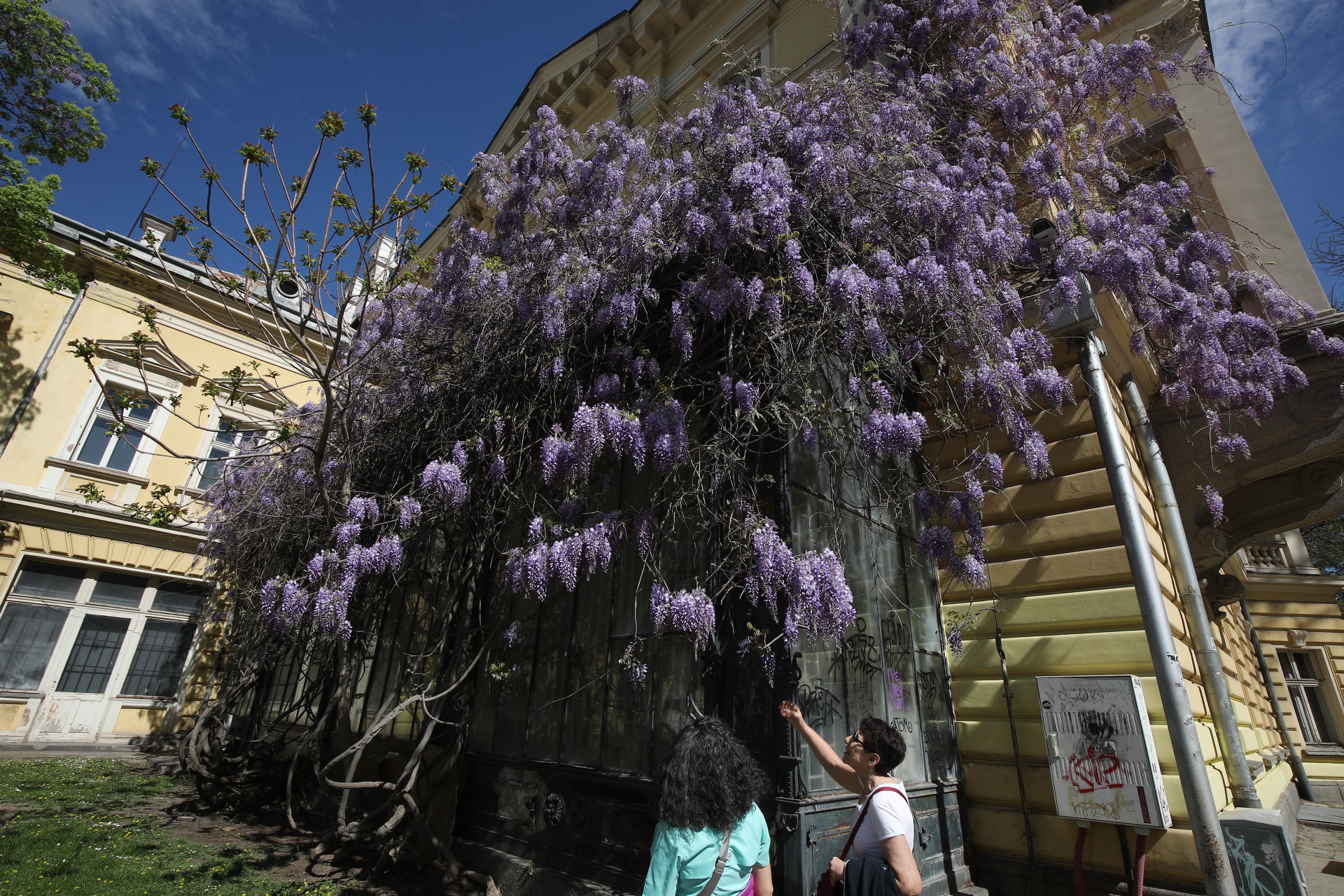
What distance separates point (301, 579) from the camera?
20.7 ft

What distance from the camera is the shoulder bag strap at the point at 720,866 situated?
2637mm

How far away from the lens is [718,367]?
5.80 m

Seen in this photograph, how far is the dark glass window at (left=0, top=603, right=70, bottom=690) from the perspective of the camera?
1354 centimetres

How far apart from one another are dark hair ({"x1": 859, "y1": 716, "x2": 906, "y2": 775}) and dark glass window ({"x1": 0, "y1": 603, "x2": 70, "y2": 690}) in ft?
60.2

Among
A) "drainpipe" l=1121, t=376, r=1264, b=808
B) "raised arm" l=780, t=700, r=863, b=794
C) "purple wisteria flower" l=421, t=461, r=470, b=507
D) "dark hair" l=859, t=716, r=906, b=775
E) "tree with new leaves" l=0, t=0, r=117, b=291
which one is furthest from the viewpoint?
"tree with new leaves" l=0, t=0, r=117, b=291

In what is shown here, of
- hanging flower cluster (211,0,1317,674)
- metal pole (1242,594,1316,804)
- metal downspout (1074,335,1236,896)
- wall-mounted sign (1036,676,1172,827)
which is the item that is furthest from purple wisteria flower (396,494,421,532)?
metal pole (1242,594,1316,804)

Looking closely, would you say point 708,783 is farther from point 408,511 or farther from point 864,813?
point 408,511

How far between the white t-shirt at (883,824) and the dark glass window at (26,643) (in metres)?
18.3

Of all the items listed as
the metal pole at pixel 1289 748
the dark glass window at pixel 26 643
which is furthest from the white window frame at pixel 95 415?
the metal pole at pixel 1289 748

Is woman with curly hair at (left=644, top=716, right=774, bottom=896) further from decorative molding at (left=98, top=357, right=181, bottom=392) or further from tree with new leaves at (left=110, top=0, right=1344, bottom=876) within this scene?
decorative molding at (left=98, top=357, right=181, bottom=392)

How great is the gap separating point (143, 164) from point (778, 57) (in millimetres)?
9669

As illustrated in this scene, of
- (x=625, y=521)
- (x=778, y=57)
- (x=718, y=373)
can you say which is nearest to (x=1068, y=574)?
(x=718, y=373)

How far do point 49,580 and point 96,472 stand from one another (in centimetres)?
254

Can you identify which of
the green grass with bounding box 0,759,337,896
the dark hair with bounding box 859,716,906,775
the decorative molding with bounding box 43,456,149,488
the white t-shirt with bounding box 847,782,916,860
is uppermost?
the decorative molding with bounding box 43,456,149,488
